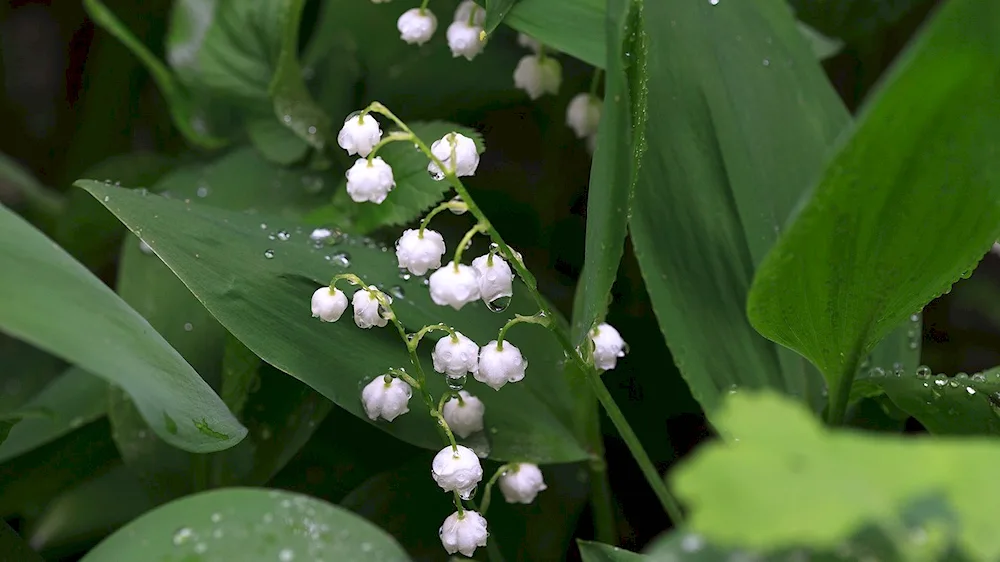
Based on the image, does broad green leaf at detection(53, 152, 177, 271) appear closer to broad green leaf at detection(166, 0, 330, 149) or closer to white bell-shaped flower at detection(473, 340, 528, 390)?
broad green leaf at detection(166, 0, 330, 149)

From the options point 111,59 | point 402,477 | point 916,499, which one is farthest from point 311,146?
point 916,499

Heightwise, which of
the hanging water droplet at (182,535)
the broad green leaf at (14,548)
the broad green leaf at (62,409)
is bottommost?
the broad green leaf at (62,409)

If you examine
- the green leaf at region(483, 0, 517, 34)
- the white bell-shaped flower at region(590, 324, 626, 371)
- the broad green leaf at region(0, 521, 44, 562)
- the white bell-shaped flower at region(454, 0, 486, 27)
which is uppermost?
the green leaf at region(483, 0, 517, 34)

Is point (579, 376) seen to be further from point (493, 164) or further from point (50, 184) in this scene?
point (50, 184)

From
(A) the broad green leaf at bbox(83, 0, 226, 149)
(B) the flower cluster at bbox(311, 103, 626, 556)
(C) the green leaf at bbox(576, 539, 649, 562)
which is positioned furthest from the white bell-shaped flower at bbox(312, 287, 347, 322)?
(A) the broad green leaf at bbox(83, 0, 226, 149)

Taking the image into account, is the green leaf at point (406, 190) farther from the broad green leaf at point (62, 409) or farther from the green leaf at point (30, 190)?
the green leaf at point (30, 190)

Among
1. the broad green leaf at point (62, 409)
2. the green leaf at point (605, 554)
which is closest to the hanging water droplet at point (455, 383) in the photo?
the green leaf at point (605, 554)
